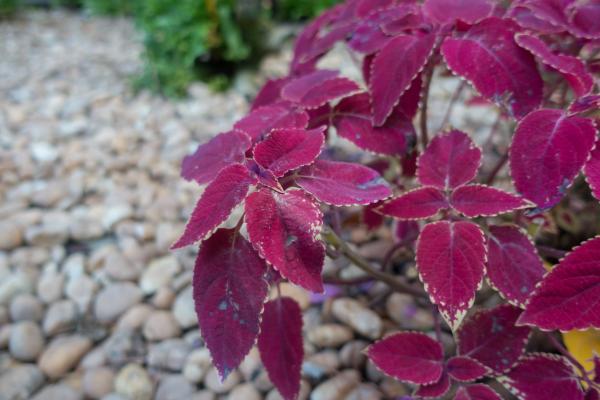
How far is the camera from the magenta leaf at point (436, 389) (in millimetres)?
630

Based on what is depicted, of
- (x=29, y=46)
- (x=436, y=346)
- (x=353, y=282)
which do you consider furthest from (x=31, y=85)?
(x=436, y=346)

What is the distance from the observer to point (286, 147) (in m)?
0.60

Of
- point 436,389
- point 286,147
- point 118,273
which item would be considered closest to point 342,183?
point 286,147

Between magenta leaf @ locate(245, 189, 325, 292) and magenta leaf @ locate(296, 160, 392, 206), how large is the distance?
0.10 ft

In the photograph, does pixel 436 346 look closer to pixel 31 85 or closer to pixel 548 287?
pixel 548 287

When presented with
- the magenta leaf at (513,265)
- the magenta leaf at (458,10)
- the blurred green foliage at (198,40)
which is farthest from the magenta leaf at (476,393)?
the blurred green foliage at (198,40)

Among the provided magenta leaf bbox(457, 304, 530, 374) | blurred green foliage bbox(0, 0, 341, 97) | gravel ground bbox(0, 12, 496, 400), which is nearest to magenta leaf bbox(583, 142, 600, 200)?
magenta leaf bbox(457, 304, 530, 374)

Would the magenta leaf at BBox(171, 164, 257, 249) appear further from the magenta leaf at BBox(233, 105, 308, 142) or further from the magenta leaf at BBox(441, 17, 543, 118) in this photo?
the magenta leaf at BBox(441, 17, 543, 118)

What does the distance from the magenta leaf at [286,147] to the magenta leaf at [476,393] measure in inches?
13.5

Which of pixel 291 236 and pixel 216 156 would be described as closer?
pixel 291 236

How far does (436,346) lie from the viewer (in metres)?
0.68

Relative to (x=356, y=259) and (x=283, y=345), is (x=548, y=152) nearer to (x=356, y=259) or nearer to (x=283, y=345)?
(x=356, y=259)

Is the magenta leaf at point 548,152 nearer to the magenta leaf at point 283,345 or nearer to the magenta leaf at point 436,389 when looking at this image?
the magenta leaf at point 436,389

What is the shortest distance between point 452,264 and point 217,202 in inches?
10.2
